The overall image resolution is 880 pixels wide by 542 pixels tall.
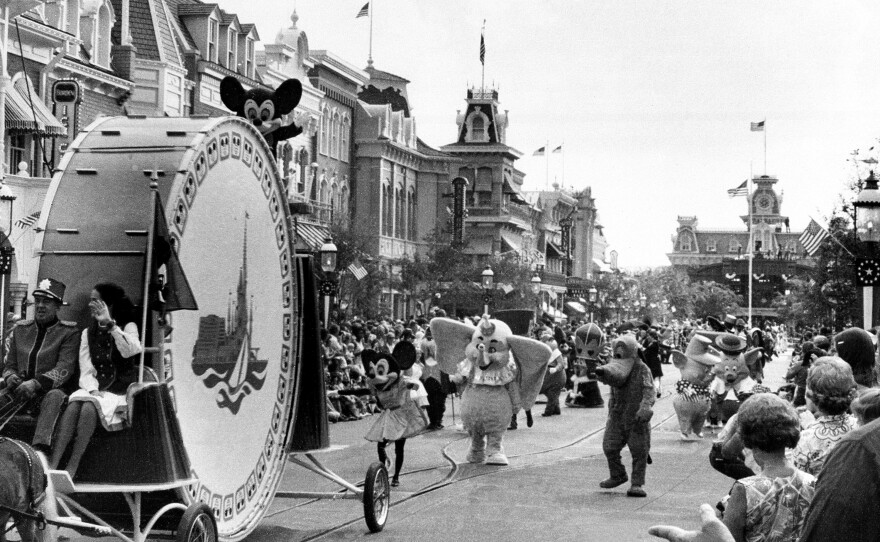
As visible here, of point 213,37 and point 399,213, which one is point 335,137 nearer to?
point 399,213

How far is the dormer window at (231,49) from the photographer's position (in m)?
42.4

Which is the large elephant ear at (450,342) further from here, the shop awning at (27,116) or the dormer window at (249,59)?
the dormer window at (249,59)

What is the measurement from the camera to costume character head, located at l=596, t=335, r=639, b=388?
13914 mm

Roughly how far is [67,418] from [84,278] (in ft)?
2.75

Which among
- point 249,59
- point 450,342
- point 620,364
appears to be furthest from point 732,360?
point 249,59

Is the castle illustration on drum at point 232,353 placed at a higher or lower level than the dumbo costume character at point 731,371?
higher

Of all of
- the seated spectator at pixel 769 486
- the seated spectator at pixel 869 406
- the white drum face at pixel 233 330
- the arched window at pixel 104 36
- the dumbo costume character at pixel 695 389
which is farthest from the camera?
the arched window at pixel 104 36

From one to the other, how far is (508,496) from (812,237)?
2334 centimetres

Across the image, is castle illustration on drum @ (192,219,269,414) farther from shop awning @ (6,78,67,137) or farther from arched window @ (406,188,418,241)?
arched window @ (406,188,418,241)

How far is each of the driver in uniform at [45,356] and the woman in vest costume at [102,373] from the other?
3.3 inches

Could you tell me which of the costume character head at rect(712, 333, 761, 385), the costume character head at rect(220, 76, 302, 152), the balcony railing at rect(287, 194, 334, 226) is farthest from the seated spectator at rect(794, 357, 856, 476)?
the balcony railing at rect(287, 194, 334, 226)

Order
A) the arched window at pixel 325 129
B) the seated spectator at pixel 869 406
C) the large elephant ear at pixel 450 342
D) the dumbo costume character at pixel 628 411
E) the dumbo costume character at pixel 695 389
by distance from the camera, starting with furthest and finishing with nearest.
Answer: the arched window at pixel 325 129, the dumbo costume character at pixel 695 389, the large elephant ear at pixel 450 342, the dumbo costume character at pixel 628 411, the seated spectator at pixel 869 406

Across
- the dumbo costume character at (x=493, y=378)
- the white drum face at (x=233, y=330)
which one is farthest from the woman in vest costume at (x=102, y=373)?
the dumbo costume character at (x=493, y=378)

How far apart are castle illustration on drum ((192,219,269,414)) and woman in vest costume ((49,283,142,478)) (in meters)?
1.01
